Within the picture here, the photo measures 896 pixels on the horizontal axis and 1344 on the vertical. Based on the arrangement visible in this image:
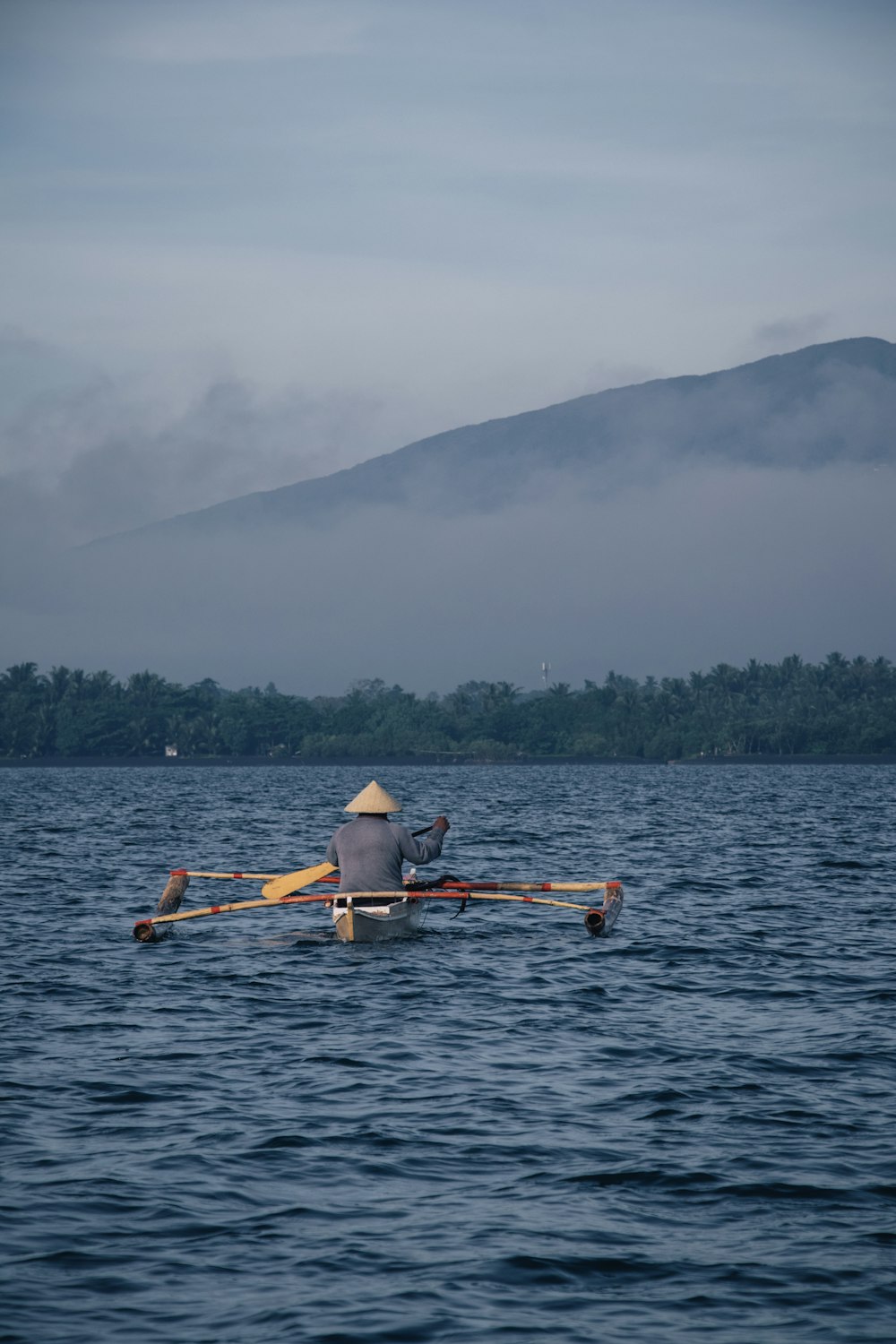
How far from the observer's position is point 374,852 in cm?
2455

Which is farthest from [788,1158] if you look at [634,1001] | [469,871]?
[469,871]

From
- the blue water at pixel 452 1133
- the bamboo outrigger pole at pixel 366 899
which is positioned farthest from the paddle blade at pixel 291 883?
the blue water at pixel 452 1133

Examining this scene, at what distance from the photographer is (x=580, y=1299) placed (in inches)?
394

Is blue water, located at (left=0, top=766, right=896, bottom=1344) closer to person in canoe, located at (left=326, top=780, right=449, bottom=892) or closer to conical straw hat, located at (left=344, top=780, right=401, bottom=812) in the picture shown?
person in canoe, located at (left=326, top=780, right=449, bottom=892)

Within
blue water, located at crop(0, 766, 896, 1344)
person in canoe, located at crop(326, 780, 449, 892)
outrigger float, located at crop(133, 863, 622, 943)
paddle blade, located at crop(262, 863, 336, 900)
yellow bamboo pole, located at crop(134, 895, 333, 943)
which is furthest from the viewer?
paddle blade, located at crop(262, 863, 336, 900)

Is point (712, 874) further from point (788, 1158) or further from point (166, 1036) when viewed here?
point (788, 1158)

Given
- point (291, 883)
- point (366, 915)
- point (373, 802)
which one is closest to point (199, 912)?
point (291, 883)

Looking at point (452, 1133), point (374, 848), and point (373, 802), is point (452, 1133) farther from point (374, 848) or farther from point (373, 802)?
point (373, 802)

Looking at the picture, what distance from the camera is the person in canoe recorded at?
2456 centimetres

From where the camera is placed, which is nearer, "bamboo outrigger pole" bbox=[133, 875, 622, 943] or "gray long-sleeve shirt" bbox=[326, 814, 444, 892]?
"gray long-sleeve shirt" bbox=[326, 814, 444, 892]

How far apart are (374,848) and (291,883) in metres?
2.55

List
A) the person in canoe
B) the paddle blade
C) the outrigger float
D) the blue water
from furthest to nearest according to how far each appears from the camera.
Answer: the paddle blade < the outrigger float < the person in canoe < the blue water

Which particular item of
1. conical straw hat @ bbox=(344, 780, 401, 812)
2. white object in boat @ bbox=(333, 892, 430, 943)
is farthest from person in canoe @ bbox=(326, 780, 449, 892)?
white object in boat @ bbox=(333, 892, 430, 943)

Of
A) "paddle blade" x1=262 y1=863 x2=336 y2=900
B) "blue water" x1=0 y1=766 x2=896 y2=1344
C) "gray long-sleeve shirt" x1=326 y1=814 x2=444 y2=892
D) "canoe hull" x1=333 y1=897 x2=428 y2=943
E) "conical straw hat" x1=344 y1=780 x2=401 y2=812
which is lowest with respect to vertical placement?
"blue water" x1=0 y1=766 x2=896 y2=1344
